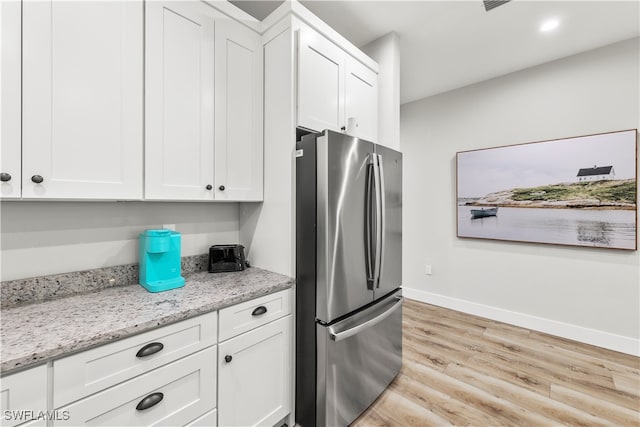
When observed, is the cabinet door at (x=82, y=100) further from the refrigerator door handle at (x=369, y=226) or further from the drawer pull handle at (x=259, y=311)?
the refrigerator door handle at (x=369, y=226)

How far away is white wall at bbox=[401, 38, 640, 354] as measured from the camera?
2.63 meters

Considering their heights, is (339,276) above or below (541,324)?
above

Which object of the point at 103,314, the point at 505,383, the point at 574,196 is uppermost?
the point at 574,196

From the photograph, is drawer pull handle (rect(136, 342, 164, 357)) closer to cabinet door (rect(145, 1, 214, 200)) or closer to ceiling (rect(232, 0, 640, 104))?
cabinet door (rect(145, 1, 214, 200))

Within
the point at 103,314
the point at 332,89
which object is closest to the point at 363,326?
the point at 103,314

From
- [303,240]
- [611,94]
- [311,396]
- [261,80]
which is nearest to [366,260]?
[303,240]

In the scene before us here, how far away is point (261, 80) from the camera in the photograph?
1.92 m

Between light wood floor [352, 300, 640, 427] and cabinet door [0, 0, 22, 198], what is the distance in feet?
6.95

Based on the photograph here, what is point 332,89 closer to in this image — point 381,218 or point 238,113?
point 238,113

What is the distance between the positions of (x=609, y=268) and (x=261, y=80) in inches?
139

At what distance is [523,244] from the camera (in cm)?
313

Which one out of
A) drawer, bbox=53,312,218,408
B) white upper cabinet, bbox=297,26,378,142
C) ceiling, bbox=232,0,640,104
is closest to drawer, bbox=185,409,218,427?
drawer, bbox=53,312,218,408

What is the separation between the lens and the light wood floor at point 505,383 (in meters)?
1.83

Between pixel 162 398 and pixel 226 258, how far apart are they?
0.86 m
